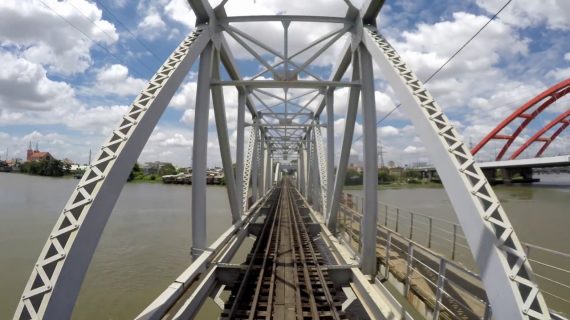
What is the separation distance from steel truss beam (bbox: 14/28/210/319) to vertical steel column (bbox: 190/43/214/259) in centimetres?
229

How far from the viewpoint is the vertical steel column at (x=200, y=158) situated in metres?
7.30

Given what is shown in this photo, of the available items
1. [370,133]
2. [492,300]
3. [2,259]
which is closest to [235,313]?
[492,300]

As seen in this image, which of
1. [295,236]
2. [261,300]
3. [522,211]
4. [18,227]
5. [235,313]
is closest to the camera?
[235,313]

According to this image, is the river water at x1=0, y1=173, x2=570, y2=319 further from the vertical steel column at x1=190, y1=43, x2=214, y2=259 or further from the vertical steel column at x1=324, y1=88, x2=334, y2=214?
the vertical steel column at x1=324, y1=88, x2=334, y2=214

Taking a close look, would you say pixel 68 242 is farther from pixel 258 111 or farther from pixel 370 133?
pixel 258 111

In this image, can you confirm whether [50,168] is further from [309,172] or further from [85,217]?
[85,217]

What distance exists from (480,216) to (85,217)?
4.23 m

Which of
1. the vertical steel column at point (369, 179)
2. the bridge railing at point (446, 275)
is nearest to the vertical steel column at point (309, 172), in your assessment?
the bridge railing at point (446, 275)

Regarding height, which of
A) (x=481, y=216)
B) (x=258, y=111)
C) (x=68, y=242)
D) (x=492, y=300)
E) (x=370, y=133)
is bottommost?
(x=492, y=300)

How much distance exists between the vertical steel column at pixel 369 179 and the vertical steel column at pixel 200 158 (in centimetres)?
366

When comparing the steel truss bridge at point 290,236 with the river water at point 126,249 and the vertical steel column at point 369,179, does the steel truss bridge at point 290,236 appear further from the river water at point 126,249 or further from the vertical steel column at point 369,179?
the river water at point 126,249

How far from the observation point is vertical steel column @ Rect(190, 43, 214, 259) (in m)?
7.30

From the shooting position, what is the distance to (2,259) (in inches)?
455

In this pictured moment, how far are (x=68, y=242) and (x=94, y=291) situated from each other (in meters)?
7.18
